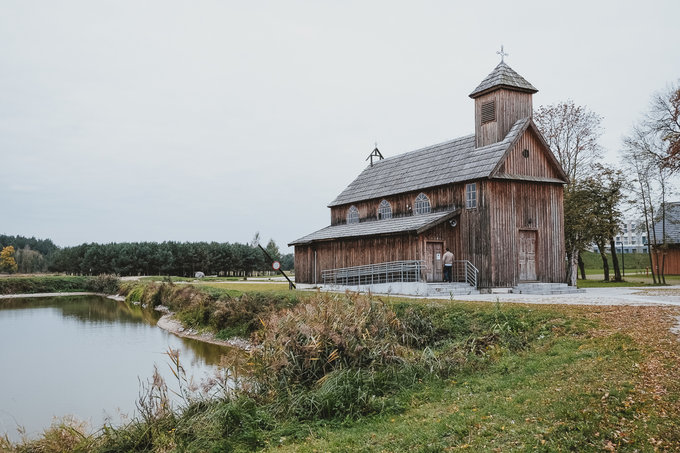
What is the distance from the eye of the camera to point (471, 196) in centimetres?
2486

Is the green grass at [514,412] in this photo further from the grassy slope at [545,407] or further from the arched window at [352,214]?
the arched window at [352,214]

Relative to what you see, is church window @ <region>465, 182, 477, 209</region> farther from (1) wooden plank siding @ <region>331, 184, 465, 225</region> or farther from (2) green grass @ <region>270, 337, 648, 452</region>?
(2) green grass @ <region>270, 337, 648, 452</region>

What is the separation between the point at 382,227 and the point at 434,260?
391 cm

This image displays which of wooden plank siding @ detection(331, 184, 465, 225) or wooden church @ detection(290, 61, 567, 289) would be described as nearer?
wooden church @ detection(290, 61, 567, 289)

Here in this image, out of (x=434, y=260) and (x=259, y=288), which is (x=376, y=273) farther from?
(x=259, y=288)

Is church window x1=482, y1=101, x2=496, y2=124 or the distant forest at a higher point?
church window x1=482, y1=101, x2=496, y2=124

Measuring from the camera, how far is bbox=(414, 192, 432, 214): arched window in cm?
2780

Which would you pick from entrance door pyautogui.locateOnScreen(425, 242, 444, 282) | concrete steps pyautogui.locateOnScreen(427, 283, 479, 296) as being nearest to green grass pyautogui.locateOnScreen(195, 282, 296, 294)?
concrete steps pyautogui.locateOnScreen(427, 283, 479, 296)

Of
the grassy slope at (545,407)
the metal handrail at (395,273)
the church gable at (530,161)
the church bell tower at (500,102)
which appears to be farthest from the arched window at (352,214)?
the grassy slope at (545,407)

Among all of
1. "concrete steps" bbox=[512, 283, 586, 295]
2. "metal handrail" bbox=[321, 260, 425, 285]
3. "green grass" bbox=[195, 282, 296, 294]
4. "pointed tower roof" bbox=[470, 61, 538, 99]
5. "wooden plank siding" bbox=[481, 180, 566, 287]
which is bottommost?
"green grass" bbox=[195, 282, 296, 294]

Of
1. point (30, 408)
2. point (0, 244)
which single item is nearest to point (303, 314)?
point (30, 408)

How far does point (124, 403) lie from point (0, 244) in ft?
413

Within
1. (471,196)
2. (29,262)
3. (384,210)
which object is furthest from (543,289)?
(29,262)

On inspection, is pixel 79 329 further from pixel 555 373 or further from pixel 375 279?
pixel 555 373
